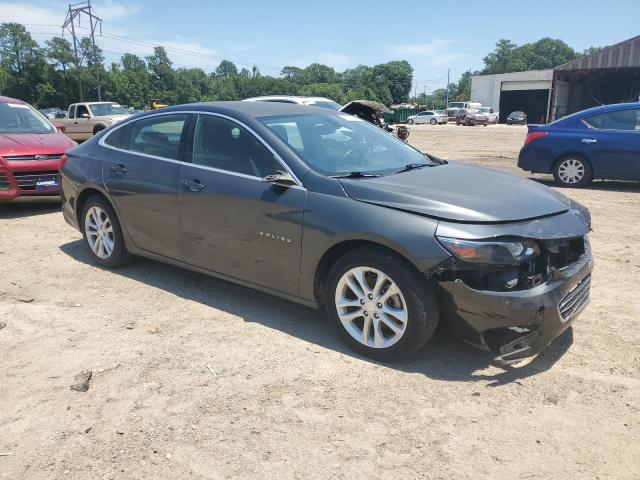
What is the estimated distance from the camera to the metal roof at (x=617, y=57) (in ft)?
141

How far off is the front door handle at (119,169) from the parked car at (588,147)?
799cm

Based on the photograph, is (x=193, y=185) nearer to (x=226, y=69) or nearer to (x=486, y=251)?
(x=486, y=251)

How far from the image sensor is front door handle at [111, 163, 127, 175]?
190 inches

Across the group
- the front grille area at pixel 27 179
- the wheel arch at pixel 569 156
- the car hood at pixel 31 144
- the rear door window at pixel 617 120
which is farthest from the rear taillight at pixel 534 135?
the front grille area at pixel 27 179

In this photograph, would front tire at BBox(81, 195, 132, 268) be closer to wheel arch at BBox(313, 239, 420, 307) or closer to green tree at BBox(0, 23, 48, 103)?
wheel arch at BBox(313, 239, 420, 307)

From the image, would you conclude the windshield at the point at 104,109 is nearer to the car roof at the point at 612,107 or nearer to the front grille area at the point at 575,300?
the car roof at the point at 612,107

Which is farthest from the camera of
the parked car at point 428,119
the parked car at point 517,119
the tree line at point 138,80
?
the tree line at point 138,80

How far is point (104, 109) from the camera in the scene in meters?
20.2

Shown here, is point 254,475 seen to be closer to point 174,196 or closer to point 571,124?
point 174,196

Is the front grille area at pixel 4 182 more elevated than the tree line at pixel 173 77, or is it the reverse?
the tree line at pixel 173 77

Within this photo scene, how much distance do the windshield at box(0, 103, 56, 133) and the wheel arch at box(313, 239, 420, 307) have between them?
695 cm

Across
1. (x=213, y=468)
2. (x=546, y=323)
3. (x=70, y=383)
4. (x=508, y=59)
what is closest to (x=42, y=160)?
(x=70, y=383)

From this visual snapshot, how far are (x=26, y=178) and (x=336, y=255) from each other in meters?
5.91

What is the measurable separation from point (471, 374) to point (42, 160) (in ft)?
22.6
